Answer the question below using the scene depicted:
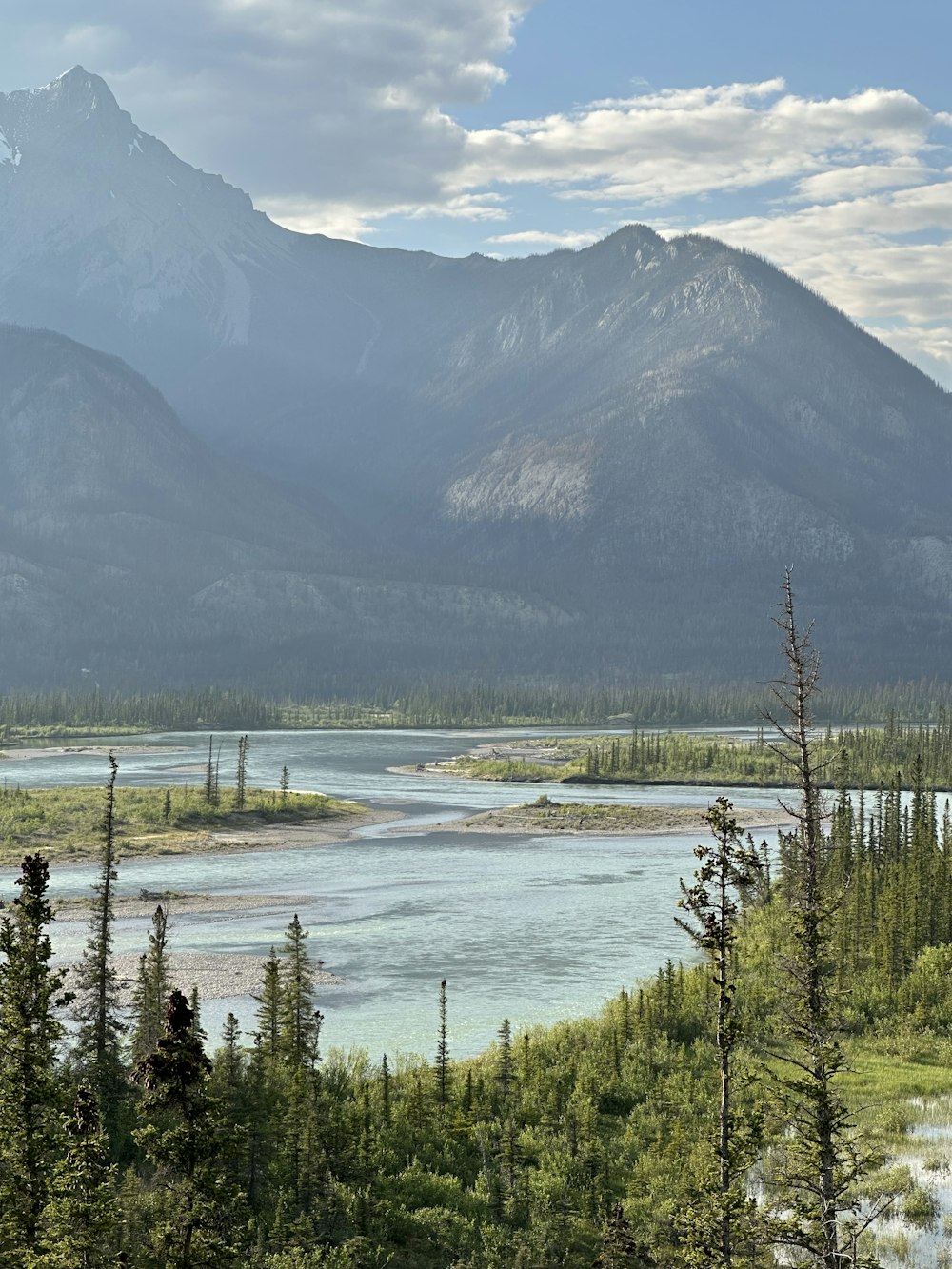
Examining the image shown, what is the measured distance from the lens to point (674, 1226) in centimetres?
3681

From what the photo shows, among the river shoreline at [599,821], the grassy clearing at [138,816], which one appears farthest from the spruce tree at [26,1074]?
the river shoreline at [599,821]

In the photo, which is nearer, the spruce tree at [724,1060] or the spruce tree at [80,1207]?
the spruce tree at [80,1207]

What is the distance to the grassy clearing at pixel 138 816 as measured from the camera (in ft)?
393

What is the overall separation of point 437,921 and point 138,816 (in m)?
51.7

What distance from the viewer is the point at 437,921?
9262cm

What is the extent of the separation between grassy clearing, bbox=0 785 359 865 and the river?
574cm

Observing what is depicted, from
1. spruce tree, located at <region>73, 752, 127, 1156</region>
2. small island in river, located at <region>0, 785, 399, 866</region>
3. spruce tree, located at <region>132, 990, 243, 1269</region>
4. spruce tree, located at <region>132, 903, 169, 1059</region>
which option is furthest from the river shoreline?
spruce tree, located at <region>132, 990, 243, 1269</region>

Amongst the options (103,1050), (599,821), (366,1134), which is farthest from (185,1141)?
(599,821)

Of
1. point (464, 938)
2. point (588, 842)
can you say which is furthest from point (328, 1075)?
point (588, 842)

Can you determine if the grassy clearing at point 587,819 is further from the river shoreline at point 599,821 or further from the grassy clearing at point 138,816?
the grassy clearing at point 138,816

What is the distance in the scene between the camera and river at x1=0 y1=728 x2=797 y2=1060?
216 ft

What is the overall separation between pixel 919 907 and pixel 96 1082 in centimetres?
4339

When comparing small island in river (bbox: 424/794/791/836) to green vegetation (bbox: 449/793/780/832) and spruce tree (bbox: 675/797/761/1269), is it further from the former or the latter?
spruce tree (bbox: 675/797/761/1269)

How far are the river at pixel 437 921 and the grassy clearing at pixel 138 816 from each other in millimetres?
5739
